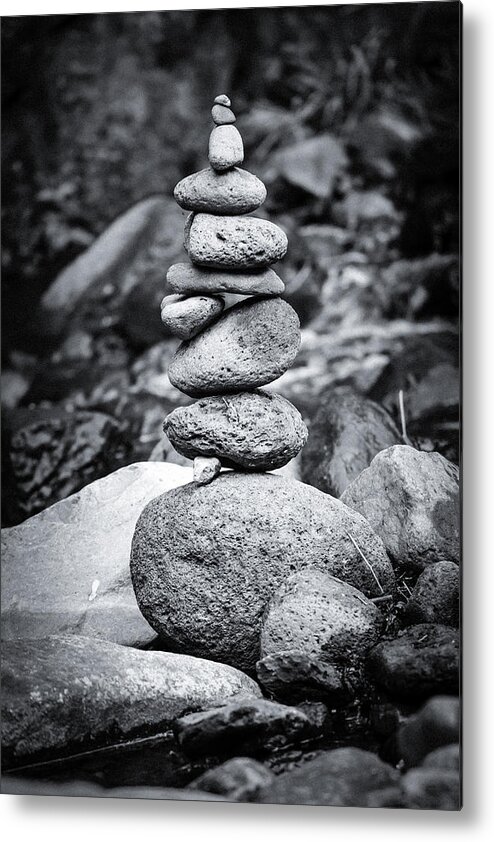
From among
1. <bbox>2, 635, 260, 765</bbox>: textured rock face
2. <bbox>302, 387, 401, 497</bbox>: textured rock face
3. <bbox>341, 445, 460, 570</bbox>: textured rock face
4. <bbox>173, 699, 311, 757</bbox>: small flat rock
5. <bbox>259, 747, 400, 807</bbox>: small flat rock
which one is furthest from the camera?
<bbox>302, 387, 401, 497</bbox>: textured rock face

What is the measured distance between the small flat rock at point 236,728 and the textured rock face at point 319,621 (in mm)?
297

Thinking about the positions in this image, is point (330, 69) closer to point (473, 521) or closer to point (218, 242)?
point (218, 242)

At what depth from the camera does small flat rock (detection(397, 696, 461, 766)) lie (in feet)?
15.4

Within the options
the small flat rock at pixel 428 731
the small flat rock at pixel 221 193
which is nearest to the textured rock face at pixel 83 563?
the small flat rock at pixel 428 731

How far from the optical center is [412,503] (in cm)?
578

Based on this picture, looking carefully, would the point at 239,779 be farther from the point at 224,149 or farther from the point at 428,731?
the point at 224,149

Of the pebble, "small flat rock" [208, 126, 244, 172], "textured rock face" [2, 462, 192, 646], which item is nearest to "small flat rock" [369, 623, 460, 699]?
"textured rock face" [2, 462, 192, 646]

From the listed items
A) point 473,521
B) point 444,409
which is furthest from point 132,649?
point 444,409

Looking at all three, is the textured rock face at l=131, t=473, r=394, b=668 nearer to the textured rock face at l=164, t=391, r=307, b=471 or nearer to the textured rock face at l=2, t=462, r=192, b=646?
the textured rock face at l=164, t=391, r=307, b=471

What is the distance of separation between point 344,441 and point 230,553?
5.42 ft

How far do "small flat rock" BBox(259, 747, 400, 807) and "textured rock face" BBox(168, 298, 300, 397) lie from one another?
1583 millimetres

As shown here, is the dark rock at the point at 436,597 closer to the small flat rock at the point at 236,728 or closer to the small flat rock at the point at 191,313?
the small flat rock at the point at 236,728

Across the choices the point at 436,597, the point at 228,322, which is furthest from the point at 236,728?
the point at 228,322

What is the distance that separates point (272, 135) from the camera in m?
7.08
